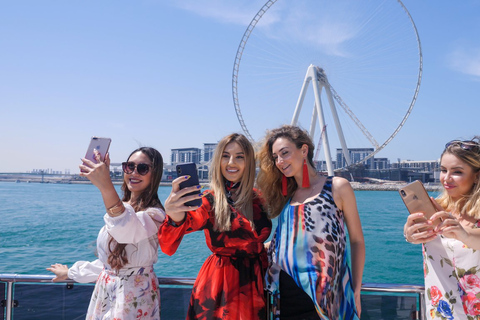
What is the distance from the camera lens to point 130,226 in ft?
7.17

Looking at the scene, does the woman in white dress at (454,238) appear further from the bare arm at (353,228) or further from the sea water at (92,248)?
the sea water at (92,248)

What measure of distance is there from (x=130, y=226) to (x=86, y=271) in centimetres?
68

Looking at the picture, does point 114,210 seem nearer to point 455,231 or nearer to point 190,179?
point 190,179

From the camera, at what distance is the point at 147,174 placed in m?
2.59

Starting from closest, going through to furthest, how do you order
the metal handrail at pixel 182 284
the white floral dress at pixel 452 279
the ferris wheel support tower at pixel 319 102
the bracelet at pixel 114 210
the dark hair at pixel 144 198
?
the white floral dress at pixel 452 279 → the bracelet at pixel 114 210 → the dark hair at pixel 144 198 → the metal handrail at pixel 182 284 → the ferris wheel support tower at pixel 319 102

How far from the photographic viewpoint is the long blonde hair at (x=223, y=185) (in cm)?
234

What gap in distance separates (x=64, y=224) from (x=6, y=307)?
97.2ft

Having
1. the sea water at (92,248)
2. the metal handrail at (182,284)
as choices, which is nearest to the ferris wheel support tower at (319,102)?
the sea water at (92,248)

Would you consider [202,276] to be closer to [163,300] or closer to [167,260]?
[163,300]

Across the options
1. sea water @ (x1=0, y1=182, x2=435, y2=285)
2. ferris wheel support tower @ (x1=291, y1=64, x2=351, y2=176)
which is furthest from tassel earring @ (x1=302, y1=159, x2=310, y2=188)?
ferris wheel support tower @ (x1=291, y1=64, x2=351, y2=176)

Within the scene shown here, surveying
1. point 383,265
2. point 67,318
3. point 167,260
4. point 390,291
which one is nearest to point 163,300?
point 67,318

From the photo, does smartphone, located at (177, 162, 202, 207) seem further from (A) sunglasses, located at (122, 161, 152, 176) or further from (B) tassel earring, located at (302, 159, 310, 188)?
(B) tassel earring, located at (302, 159, 310, 188)

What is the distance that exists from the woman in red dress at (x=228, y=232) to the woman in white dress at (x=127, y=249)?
0.21 m

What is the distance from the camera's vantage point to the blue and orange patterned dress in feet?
6.70
